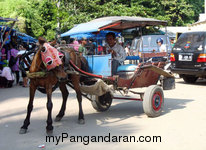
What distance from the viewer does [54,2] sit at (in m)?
19.3

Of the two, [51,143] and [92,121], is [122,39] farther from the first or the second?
[51,143]

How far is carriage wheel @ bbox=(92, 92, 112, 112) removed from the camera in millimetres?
7035

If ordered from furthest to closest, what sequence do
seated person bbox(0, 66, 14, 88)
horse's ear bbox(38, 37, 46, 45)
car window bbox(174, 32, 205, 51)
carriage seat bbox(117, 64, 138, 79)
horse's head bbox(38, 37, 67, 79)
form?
1. seated person bbox(0, 66, 14, 88)
2. car window bbox(174, 32, 205, 51)
3. carriage seat bbox(117, 64, 138, 79)
4. horse's ear bbox(38, 37, 46, 45)
5. horse's head bbox(38, 37, 67, 79)

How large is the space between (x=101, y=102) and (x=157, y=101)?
1.42 metres

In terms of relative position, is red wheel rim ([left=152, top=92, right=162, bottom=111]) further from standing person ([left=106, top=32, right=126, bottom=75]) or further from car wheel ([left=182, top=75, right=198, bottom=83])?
car wheel ([left=182, top=75, right=198, bottom=83])

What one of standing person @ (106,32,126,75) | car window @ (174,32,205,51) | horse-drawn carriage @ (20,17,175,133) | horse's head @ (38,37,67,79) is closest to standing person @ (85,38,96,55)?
horse-drawn carriage @ (20,17,175,133)

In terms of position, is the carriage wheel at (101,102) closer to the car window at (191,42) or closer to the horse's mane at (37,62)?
the horse's mane at (37,62)

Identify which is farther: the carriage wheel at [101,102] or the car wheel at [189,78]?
the car wheel at [189,78]

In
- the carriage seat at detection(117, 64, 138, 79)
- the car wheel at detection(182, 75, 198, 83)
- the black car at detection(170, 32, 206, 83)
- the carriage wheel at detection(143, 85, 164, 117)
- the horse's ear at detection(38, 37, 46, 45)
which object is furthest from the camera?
the car wheel at detection(182, 75, 198, 83)

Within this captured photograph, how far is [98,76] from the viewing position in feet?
20.1

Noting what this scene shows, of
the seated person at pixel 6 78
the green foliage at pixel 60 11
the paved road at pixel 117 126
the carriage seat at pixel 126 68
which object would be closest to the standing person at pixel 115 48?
the carriage seat at pixel 126 68

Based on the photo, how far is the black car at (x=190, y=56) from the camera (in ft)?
36.1

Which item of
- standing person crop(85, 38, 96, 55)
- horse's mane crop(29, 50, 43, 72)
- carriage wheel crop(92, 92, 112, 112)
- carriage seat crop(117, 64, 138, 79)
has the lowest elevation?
carriage wheel crop(92, 92, 112, 112)

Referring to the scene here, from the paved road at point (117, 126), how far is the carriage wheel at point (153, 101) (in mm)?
180
